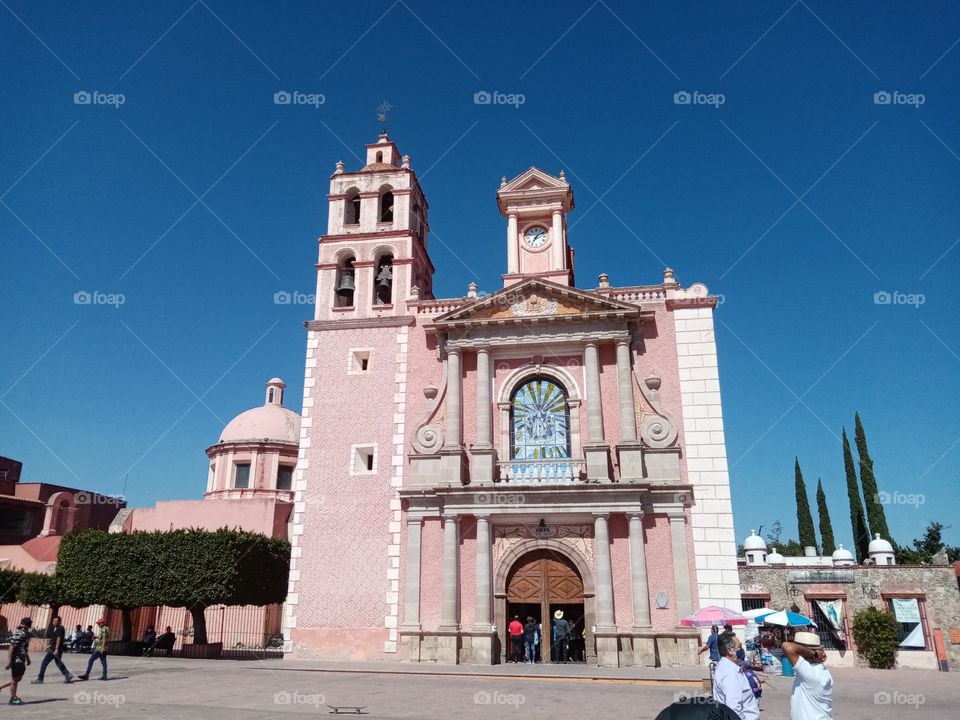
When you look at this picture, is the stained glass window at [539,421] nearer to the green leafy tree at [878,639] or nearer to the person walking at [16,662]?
the green leafy tree at [878,639]

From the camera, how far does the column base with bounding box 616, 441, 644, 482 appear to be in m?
21.6

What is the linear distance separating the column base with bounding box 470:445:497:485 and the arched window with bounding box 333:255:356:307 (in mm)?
8265

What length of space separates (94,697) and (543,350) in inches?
626

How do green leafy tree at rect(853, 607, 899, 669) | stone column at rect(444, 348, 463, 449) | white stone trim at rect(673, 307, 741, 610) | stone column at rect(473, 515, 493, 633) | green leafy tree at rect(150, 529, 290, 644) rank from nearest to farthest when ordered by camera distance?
1. white stone trim at rect(673, 307, 741, 610)
2. stone column at rect(473, 515, 493, 633)
3. green leafy tree at rect(853, 607, 899, 669)
4. stone column at rect(444, 348, 463, 449)
5. green leafy tree at rect(150, 529, 290, 644)

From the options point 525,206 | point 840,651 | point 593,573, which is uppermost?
point 525,206

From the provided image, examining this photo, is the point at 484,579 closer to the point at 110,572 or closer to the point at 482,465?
the point at 482,465

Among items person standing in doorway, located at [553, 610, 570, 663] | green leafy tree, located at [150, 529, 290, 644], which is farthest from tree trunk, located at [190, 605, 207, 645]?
person standing in doorway, located at [553, 610, 570, 663]

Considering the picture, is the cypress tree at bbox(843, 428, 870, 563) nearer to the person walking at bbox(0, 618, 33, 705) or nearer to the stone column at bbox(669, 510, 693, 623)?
the stone column at bbox(669, 510, 693, 623)

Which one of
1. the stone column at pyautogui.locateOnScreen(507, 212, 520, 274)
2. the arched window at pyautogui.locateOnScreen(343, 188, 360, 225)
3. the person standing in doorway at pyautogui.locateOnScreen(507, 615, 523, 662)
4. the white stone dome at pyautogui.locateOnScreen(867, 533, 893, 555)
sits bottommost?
the person standing in doorway at pyautogui.locateOnScreen(507, 615, 523, 662)

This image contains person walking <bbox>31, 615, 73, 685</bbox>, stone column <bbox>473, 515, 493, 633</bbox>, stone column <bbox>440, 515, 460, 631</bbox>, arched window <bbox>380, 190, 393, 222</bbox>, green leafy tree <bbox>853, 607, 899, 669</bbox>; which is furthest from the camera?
arched window <bbox>380, 190, 393, 222</bbox>

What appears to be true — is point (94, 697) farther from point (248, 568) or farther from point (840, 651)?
point (840, 651)

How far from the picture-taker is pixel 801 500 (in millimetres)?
48125

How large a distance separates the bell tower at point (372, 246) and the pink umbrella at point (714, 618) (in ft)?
46.6

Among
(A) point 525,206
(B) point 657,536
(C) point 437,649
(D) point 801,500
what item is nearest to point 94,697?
(C) point 437,649
